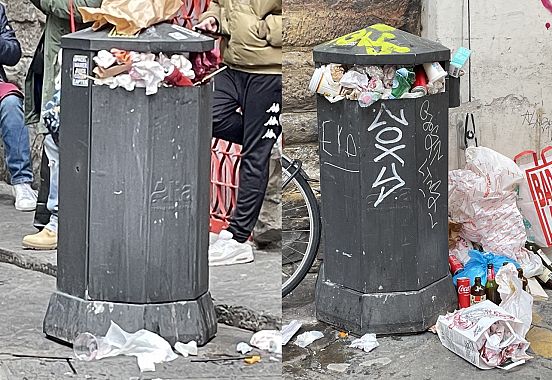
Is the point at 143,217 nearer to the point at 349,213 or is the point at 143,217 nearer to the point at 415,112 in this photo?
the point at 349,213

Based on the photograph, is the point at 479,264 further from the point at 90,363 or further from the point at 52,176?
the point at 52,176

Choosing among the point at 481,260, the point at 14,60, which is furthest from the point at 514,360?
the point at 14,60

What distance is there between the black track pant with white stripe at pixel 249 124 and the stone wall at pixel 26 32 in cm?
192

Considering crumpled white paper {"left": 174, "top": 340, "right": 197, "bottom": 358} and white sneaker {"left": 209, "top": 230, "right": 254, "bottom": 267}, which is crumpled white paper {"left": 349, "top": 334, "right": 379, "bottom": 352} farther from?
white sneaker {"left": 209, "top": 230, "right": 254, "bottom": 267}

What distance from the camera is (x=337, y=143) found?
176 inches

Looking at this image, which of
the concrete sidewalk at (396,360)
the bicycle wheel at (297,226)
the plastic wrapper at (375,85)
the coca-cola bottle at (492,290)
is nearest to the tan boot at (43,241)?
the bicycle wheel at (297,226)

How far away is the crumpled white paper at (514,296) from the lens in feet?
14.9

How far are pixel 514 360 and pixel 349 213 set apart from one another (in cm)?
93

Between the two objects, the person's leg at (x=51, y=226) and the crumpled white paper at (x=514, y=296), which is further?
the person's leg at (x=51, y=226)

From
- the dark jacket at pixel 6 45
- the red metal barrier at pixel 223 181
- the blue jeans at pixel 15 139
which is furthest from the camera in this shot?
the blue jeans at pixel 15 139

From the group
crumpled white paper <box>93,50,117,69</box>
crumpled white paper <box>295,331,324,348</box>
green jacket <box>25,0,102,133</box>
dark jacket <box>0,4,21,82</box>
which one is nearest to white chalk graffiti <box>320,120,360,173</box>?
crumpled white paper <box>295,331,324,348</box>

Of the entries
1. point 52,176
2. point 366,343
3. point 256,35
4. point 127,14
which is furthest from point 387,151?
point 52,176

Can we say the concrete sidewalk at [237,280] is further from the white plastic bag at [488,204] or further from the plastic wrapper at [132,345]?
the white plastic bag at [488,204]

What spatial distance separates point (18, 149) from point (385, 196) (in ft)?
9.20
